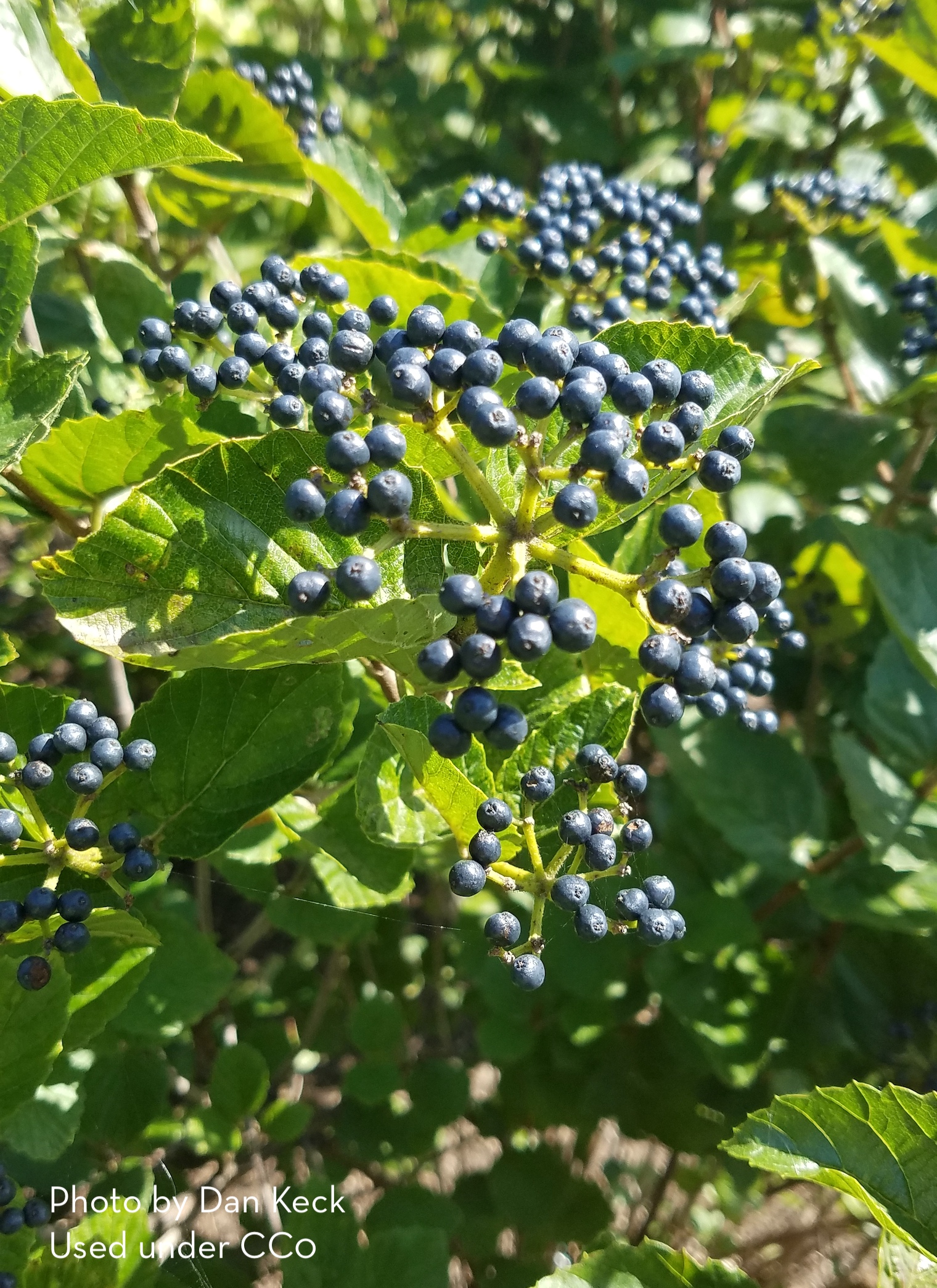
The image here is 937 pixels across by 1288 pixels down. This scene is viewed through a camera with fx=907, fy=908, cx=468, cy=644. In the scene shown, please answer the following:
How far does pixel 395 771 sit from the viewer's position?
1.64 meters

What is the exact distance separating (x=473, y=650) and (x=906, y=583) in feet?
6.19

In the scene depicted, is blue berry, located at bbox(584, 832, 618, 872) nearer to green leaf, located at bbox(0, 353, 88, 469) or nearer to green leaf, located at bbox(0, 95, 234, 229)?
green leaf, located at bbox(0, 353, 88, 469)

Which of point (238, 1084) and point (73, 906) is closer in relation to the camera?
point (73, 906)

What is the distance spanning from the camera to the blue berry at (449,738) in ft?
4.35

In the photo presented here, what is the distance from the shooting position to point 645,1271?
2.02 m

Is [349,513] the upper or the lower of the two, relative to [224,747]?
upper

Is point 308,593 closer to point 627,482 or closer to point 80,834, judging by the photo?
point 627,482

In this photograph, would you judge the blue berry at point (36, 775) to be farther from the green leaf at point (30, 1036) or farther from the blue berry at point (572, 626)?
the blue berry at point (572, 626)

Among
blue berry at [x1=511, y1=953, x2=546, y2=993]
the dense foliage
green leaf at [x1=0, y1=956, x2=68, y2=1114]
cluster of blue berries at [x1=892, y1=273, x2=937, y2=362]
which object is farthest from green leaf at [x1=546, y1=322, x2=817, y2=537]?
cluster of blue berries at [x1=892, y1=273, x2=937, y2=362]

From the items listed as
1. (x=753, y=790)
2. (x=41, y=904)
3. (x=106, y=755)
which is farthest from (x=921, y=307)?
(x=41, y=904)

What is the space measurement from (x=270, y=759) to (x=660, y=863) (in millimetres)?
1691

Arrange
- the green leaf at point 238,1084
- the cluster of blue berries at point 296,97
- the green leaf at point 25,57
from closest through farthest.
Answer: the green leaf at point 25,57 < the green leaf at point 238,1084 < the cluster of blue berries at point 296,97

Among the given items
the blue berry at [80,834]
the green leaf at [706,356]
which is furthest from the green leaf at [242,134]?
the blue berry at [80,834]

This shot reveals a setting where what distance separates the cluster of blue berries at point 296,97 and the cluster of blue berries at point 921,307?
7.30 ft
